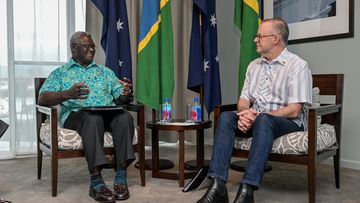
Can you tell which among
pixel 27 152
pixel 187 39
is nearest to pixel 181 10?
pixel 187 39

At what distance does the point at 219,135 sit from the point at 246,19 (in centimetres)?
135

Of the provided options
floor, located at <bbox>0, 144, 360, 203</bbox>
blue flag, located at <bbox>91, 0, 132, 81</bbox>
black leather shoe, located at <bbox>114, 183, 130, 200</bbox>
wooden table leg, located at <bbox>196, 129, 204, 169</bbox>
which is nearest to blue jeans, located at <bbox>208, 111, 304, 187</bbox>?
floor, located at <bbox>0, 144, 360, 203</bbox>

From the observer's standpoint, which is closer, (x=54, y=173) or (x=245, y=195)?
(x=245, y=195)

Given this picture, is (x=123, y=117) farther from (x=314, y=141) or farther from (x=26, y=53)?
(x=26, y=53)

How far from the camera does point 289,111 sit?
7.41ft

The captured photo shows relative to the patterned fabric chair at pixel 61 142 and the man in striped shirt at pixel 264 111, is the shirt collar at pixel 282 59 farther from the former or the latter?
the patterned fabric chair at pixel 61 142

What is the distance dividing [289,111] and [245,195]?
57cm

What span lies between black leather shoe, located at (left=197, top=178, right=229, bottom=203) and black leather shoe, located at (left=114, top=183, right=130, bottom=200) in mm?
495

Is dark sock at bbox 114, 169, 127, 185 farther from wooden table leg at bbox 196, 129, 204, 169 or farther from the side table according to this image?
wooden table leg at bbox 196, 129, 204, 169

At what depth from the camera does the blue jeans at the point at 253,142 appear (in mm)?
2054

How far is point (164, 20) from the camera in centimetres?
318

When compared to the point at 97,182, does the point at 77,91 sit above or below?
above

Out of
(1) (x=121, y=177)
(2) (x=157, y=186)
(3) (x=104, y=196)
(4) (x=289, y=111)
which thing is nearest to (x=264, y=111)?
(4) (x=289, y=111)

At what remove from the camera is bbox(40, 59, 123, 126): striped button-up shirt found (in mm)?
2678
